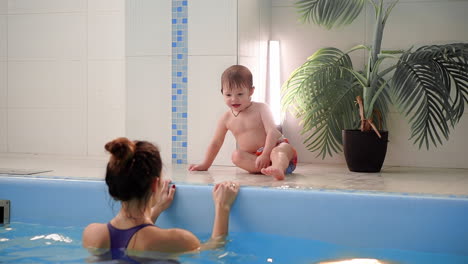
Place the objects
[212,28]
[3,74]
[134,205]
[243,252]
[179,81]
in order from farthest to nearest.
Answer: [3,74] < [179,81] < [212,28] < [243,252] < [134,205]

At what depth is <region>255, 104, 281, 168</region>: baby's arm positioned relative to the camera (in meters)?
4.18

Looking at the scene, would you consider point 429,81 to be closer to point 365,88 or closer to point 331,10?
point 365,88

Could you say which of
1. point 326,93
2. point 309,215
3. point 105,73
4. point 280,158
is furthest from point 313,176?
point 105,73

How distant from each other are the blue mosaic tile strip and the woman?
6.85 feet

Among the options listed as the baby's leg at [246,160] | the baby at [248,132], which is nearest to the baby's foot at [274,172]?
the baby at [248,132]

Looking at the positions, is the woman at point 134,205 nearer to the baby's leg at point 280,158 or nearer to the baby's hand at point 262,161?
the baby's leg at point 280,158

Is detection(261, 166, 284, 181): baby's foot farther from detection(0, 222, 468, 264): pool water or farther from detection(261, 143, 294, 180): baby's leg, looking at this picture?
detection(0, 222, 468, 264): pool water

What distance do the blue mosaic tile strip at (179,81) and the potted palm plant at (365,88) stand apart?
0.74m

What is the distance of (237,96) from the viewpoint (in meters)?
4.27

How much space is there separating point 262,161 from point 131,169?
1.64 meters

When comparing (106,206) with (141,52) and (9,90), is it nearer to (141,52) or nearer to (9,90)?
(141,52)

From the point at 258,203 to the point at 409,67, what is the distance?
1.48m

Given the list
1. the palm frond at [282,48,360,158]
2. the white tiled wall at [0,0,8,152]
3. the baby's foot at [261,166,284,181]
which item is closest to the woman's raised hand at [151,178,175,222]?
the baby's foot at [261,166,284,181]

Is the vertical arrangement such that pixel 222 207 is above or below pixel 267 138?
below
